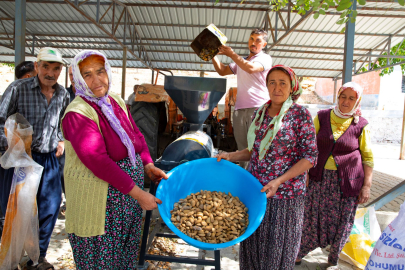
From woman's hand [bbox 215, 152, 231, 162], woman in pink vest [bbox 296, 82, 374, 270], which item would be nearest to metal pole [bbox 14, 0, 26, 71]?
woman's hand [bbox 215, 152, 231, 162]

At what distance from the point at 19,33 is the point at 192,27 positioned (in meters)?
5.40

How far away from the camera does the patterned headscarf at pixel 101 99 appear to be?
137 cm

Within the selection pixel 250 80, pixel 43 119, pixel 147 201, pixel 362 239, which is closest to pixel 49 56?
pixel 43 119

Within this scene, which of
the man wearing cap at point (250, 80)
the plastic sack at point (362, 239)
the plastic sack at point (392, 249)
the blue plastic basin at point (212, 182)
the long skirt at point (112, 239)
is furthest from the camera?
the man wearing cap at point (250, 80)

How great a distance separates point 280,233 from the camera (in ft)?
5.63

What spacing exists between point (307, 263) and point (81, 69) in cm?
250

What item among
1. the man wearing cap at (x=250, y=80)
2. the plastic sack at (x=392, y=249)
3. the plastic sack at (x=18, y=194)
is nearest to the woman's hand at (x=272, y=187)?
the plastic sack at (x=392, y=249)

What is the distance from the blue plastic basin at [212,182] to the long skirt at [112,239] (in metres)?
0.22

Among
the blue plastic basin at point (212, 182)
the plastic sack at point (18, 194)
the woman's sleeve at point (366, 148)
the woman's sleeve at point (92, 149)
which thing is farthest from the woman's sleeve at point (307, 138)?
the plastic sack at point (18, 194)

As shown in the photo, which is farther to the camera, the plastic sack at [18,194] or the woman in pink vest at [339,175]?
the woman in pink vest at [339,175]

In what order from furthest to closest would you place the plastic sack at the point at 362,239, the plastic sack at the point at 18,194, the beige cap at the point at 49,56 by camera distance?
the plastic sack at the point at 362,239 < the beige cap at the point at 49,56 < the plastic sack at the point at 18,194

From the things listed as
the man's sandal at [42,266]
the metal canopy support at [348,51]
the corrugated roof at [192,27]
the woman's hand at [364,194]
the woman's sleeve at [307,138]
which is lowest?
the man's sandal at [42,266]

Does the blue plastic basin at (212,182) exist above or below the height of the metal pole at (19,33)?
below

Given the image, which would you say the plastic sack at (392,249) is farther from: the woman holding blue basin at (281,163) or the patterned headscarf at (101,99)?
the patterned headscarf at (101,99)
